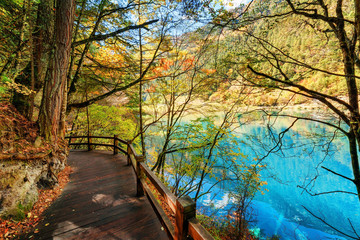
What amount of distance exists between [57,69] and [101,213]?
12.2 ft

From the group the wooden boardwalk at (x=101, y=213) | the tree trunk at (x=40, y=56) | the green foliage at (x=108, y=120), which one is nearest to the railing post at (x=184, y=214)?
the wooden boardwalk at (x=101, y=213)

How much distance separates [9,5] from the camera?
350cm

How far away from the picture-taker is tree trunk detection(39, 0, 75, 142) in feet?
11.9

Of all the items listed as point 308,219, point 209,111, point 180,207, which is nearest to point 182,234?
point 180,207

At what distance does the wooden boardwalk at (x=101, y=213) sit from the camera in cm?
238

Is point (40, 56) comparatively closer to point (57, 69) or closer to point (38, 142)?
point (57, 69)

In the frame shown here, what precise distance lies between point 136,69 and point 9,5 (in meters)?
3.42

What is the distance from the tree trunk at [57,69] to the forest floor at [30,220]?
142 cm

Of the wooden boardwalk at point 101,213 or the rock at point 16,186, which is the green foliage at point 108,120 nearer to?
the wooden boardwalk at point 101,213

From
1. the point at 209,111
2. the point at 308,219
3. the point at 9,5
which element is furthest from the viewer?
the point at 308,219

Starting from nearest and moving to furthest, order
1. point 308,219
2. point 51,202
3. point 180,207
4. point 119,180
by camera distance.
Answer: point 180,207 < point 51,202 < point 119,180 < point 308,219

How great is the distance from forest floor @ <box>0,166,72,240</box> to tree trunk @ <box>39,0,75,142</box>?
1425mm

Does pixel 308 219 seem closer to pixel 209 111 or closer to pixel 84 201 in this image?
pixel 209 111

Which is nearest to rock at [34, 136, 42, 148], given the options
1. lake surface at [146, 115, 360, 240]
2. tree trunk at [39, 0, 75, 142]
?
tree trunk at [39, 0, 75, 142]
